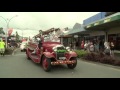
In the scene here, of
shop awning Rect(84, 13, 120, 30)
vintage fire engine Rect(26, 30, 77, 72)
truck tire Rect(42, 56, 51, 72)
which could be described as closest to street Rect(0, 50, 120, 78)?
truck tire Rect(42, 56, 51, 72)

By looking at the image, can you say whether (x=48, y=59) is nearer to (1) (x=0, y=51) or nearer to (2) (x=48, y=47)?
(2) (x=48, y=47)

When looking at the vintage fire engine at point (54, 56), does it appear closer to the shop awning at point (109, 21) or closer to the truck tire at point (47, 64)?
the truck tire at point (47, 64)

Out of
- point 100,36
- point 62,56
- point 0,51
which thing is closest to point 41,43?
point 62,56

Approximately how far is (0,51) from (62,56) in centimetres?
1008

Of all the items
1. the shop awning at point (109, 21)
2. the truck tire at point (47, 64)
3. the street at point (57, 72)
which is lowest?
the street at point (57, 72)

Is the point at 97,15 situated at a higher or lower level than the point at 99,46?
higher

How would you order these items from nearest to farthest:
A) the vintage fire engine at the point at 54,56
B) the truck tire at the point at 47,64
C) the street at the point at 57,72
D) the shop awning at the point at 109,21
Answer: the street at the point at 57,72
the truck tire at the point at 47,64
the vintage fire engine at the point at 54,56
the shop awning at the point at 109,21

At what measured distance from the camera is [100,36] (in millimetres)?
29375

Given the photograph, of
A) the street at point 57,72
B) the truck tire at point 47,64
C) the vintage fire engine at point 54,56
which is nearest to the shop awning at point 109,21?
the street at point 57,72

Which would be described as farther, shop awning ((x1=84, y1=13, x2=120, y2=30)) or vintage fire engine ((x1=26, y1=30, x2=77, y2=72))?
shop awning ((x1=84, y1=13, x2=120, y2=30))

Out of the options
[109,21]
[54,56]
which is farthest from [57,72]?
[109,21]

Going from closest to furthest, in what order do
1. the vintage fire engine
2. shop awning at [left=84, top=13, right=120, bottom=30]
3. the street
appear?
the street, the vintage fire engine, shop awning at [left=84, top=13, right=120, bottom=30]

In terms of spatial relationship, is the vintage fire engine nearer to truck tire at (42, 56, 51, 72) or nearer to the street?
truck tire at (42, 56, 51, 72)

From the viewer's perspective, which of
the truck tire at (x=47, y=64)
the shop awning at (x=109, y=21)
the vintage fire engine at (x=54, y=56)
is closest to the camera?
the truck tire at (x=47, y=64)
